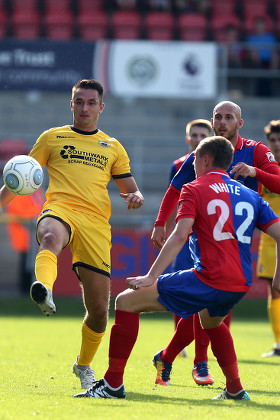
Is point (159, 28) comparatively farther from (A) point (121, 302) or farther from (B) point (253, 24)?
(A) point (121, 302)

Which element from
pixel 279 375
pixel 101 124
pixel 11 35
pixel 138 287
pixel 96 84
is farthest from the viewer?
pixel 11 35

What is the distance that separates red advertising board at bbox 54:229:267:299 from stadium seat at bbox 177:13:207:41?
5.65m

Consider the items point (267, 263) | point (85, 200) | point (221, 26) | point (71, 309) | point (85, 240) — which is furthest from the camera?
point (221, 26)

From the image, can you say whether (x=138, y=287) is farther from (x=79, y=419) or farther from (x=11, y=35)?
(x=11, y=35)

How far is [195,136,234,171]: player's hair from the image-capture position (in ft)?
16.4

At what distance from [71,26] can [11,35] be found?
1.41m

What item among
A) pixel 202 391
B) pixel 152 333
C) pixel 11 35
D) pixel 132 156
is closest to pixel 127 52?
pixel 132 156

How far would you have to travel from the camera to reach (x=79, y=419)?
14.1 ft

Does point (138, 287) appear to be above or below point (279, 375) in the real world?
above

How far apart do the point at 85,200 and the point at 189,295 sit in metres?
1.40

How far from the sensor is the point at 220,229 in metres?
4.86

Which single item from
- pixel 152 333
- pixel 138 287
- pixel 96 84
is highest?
pixel 96 84

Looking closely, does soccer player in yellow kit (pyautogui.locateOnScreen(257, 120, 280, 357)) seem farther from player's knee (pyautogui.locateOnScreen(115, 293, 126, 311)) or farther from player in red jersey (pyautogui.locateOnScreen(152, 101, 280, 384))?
player's knee (pyautogui.locateOnScreen(115, 293, 126, 311))

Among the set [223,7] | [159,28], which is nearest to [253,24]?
[223,7]
